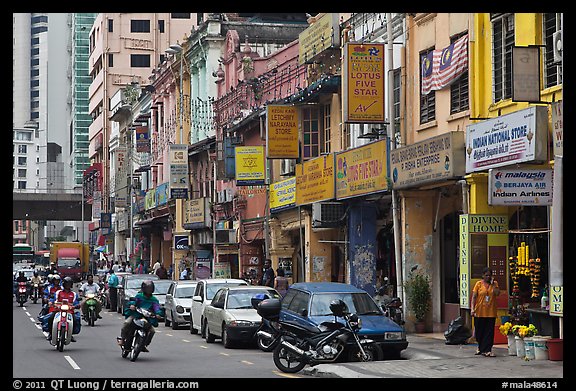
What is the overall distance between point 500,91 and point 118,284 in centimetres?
2348

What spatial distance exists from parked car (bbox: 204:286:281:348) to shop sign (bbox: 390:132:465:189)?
4.44 metres

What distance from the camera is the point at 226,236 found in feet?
167

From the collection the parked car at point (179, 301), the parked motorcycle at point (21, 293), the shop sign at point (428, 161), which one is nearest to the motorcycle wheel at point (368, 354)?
the shop sign at point (428, 161)

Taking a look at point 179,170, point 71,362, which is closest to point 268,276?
point 71,362

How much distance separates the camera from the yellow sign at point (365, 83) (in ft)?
94.8

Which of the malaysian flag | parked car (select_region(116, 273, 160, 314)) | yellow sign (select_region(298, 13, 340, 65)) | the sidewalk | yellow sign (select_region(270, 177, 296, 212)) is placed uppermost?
yellow sign (select_region(298, 13, 340, 65))

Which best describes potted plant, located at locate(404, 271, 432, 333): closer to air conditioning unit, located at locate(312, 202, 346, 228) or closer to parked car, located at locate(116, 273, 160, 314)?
air conditioning unit, located at locate(312, 202, 346, 228)

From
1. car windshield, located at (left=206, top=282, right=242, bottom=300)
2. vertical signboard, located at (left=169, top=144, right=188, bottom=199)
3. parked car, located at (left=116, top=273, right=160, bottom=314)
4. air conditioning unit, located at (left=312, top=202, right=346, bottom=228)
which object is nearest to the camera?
car windshield, located at (left=206, top=282, right=242, bottom=300)

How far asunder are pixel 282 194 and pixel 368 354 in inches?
796

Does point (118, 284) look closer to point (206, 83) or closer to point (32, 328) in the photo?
point (32, 328)

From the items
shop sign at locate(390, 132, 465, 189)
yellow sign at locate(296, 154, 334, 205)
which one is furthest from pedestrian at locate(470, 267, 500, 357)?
yellow sign at locate(296, 154, 334, 205)

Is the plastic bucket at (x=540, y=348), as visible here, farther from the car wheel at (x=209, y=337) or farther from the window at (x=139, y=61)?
the window at (x=139, y=61)

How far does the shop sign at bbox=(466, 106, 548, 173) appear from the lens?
67.8 ft

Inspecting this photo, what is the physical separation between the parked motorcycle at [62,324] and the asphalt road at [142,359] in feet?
0.90
